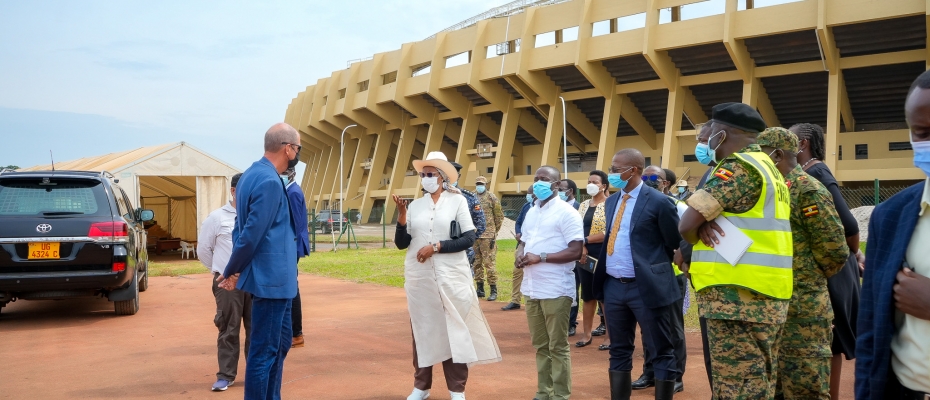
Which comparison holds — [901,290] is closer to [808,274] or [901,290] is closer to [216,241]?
[808,274]

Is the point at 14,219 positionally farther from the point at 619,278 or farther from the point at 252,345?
the point at 619,278

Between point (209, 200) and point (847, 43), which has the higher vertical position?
point (847, 43)

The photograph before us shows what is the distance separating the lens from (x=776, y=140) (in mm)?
4016

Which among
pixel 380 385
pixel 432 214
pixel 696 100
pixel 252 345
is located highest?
pixel 696 100

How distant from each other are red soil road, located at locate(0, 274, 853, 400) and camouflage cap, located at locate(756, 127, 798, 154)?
2531 mm

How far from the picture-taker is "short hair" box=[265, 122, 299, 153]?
477cm

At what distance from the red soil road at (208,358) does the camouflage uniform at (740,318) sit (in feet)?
7.73

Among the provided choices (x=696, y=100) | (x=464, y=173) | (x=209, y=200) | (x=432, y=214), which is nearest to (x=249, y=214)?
(x=432, y=214)

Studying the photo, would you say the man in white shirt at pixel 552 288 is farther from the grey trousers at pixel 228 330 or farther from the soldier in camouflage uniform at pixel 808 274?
the grey trousers at pixel 228 330

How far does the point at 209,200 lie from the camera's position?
19375 mm

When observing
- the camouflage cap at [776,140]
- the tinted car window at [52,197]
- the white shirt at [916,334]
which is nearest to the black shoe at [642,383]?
the camouflage cap at [776,140]

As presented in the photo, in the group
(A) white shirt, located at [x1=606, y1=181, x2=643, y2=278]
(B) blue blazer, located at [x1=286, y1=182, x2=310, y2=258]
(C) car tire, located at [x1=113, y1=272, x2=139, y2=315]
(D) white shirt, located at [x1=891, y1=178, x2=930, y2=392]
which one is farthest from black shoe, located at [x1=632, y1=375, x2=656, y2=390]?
(C) car tire, located at [x1=113, y1=272, x2=139, y2=315]

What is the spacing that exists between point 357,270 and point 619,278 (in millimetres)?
12671

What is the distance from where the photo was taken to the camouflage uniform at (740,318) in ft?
11.2
